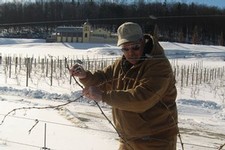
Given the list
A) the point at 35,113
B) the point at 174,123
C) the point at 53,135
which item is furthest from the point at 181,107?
the point at 174,123

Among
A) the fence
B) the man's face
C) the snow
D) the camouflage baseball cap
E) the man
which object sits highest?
the camouflage baseball cap

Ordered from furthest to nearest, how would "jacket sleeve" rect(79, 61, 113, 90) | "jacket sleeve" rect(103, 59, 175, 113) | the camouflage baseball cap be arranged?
"jacket sleeve" rect(79, 61, 113, 90), the camouflage baseball cap, "jacket sleeve" rect(103, 59, 175, 113)

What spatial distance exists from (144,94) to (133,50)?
28 cm

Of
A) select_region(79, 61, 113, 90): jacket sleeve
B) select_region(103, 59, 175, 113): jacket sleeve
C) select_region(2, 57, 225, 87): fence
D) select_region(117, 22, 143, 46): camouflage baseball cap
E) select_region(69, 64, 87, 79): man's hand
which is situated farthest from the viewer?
select_region(2, 57, 225, 87): fence

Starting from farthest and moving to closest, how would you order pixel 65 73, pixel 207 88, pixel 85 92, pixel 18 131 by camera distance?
pixel 65 73 < pixel 207 88 < pixel 18 131 < pixel 85 92

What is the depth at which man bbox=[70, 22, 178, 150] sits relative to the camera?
2340mm

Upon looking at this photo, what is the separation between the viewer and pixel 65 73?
19938 millimetres

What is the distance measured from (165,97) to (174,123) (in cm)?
16

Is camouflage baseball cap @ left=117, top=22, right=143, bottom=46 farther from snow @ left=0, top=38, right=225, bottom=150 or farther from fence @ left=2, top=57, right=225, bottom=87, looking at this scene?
fence @ left=2, top=57, right=225, bottom=87

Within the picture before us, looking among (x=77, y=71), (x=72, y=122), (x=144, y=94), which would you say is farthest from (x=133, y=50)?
(x=72, y=122)

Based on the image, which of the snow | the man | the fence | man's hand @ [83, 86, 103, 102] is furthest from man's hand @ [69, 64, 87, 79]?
the fence

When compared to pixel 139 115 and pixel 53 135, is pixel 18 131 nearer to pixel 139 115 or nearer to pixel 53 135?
pixel 53 135

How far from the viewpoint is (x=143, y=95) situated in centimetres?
233

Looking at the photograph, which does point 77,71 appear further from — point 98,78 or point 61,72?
point 61,72
